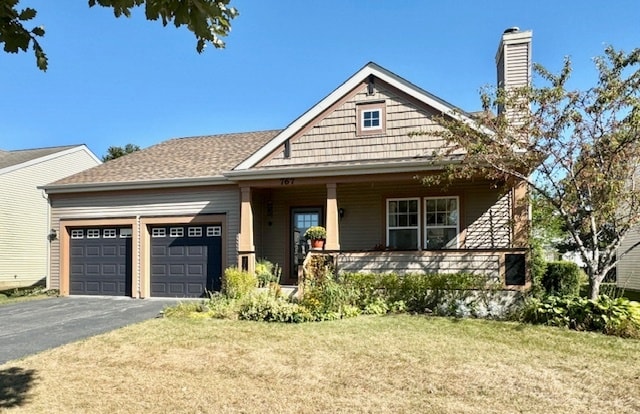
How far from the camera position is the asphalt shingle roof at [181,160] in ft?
45.7

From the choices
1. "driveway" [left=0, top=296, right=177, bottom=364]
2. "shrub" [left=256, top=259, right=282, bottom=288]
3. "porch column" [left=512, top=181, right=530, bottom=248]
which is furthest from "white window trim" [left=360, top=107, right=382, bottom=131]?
"driveway" [left=0, top=296, right=177, bottom=364]

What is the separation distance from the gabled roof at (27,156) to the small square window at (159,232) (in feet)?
30.4

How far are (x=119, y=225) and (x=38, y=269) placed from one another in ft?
28.8

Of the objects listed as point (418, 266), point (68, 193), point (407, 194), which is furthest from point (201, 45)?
point (68, 193)

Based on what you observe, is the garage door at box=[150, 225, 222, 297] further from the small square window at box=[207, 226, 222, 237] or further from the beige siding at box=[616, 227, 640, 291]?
the beige siding at box=[616, 227, 640, 291]

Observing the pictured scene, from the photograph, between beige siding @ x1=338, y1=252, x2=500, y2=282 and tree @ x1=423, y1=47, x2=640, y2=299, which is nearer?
tree @ x1=423, y1=47, x2=640, y2=299

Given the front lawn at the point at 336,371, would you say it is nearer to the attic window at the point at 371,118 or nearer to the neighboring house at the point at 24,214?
the attic window at the point at 371,118

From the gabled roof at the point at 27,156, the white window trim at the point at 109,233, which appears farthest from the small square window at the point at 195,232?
the gabled roof at the point at 27,156

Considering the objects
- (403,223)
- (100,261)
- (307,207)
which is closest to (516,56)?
(403,223)

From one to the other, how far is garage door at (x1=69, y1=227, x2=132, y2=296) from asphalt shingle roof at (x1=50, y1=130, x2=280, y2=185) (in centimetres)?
162

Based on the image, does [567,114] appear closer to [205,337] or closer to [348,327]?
[348,327]

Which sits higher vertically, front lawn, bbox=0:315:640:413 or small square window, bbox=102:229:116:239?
small square window, bbox=102:229:116:239

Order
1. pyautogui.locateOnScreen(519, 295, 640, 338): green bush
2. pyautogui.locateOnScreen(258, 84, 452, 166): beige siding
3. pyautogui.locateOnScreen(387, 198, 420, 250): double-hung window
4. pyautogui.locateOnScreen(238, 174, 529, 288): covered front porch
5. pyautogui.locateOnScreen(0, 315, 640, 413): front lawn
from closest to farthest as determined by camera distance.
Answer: pyautogui.locateOnScreen(0, 315, 640, 413): front lawn, pyautogui.locateOnScreen(519, 295, 640, 338): green bush, pyautogui.locateOnScreen(238, 174, 529, 288): covered front porch, pyautogui.locateOnScreen(258, 84, 452, 166): beige siding, pyautogui.locateOnScreen(387, 198, 420, 250): double-hung window

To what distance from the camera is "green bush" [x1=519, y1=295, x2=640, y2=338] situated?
7504 millimetres
